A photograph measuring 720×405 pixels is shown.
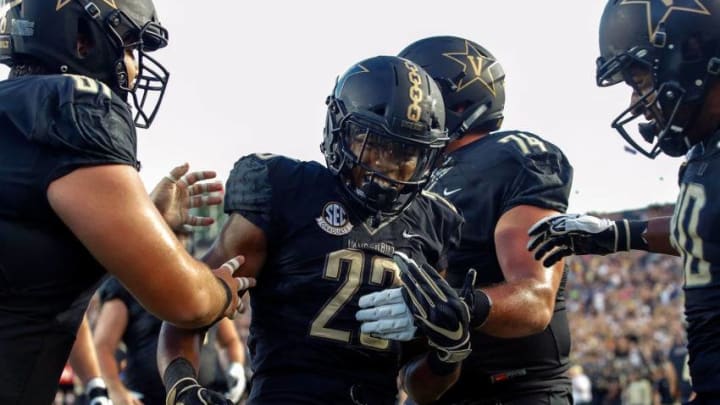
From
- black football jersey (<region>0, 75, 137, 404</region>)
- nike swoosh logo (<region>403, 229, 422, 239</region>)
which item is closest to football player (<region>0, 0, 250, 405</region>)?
black football jersey (<region>0, 75, 137, 404</region>)

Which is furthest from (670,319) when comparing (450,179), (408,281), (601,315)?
(408,281)

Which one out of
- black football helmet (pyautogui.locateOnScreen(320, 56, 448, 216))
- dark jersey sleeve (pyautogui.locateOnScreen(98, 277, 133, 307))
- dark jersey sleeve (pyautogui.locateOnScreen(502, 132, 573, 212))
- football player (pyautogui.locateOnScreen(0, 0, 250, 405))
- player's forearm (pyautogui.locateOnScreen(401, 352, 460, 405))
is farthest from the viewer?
dark jersey sleeve (pyautogui.locateOnScreen(98, 277, 133, 307))

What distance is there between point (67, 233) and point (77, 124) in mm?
326

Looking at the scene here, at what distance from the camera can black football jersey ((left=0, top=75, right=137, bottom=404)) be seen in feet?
8.98

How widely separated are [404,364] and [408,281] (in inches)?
31.5

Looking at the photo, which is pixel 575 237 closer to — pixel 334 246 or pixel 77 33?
pixel 334 246

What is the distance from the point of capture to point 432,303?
320 cm

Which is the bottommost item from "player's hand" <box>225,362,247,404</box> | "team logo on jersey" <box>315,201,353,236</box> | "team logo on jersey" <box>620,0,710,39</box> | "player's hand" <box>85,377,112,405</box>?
"player's hand" <box>225,362,247,404</box>

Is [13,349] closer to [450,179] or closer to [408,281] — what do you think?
[408,281]

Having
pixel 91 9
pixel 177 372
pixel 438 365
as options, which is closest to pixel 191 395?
pixel 177 372

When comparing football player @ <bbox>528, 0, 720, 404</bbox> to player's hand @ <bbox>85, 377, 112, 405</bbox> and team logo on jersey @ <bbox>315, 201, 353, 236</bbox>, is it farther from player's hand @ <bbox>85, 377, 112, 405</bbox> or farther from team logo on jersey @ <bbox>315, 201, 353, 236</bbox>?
player's hand @ <bbox>85, 377, 112, 405</bbox>

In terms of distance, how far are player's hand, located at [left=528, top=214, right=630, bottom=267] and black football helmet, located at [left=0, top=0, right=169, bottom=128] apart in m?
1.68

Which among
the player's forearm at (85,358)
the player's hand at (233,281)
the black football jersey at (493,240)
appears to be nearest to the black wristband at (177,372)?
the player's hand at (233,281)

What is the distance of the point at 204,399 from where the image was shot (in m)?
3.15
